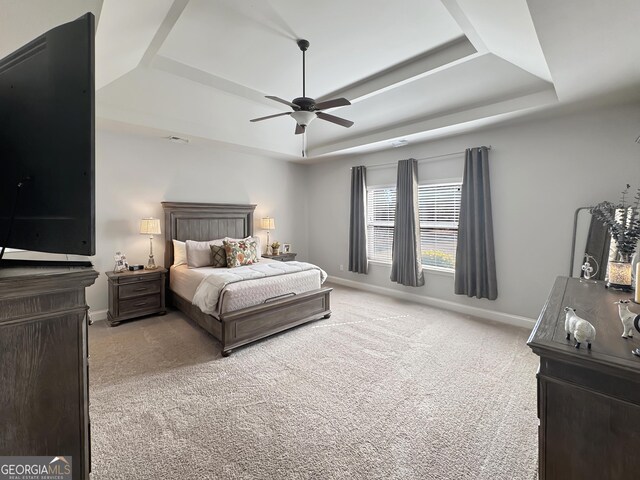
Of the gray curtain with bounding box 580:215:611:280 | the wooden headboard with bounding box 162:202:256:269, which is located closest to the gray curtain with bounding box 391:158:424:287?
the gray curtain with bounding box 580:215:611:280

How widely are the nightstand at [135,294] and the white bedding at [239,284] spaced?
0.75ft

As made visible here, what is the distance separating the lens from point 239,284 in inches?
124

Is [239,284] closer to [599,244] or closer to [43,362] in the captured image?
[43,362]

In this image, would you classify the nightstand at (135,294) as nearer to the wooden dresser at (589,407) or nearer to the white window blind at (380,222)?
the white window blind at (380,222)

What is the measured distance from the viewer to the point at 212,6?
7.63 feet

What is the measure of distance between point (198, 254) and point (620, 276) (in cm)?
442

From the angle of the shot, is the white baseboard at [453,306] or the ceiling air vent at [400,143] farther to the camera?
the ceiling air vent at [400,143]

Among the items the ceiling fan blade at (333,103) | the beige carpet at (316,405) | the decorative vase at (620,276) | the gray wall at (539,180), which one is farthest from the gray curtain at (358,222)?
the decorative vase at (620,276)

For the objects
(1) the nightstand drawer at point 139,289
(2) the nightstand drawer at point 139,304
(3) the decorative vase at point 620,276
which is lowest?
(2) the nightstand drawer at point 139,304

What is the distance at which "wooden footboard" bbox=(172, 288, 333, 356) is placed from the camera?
2.99 m

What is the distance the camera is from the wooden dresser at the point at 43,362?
0.80 metres

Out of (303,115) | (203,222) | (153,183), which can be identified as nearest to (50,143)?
(303,115)

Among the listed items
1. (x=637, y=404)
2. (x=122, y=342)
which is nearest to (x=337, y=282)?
(x=122, y=342)

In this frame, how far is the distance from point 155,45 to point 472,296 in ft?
15.4
